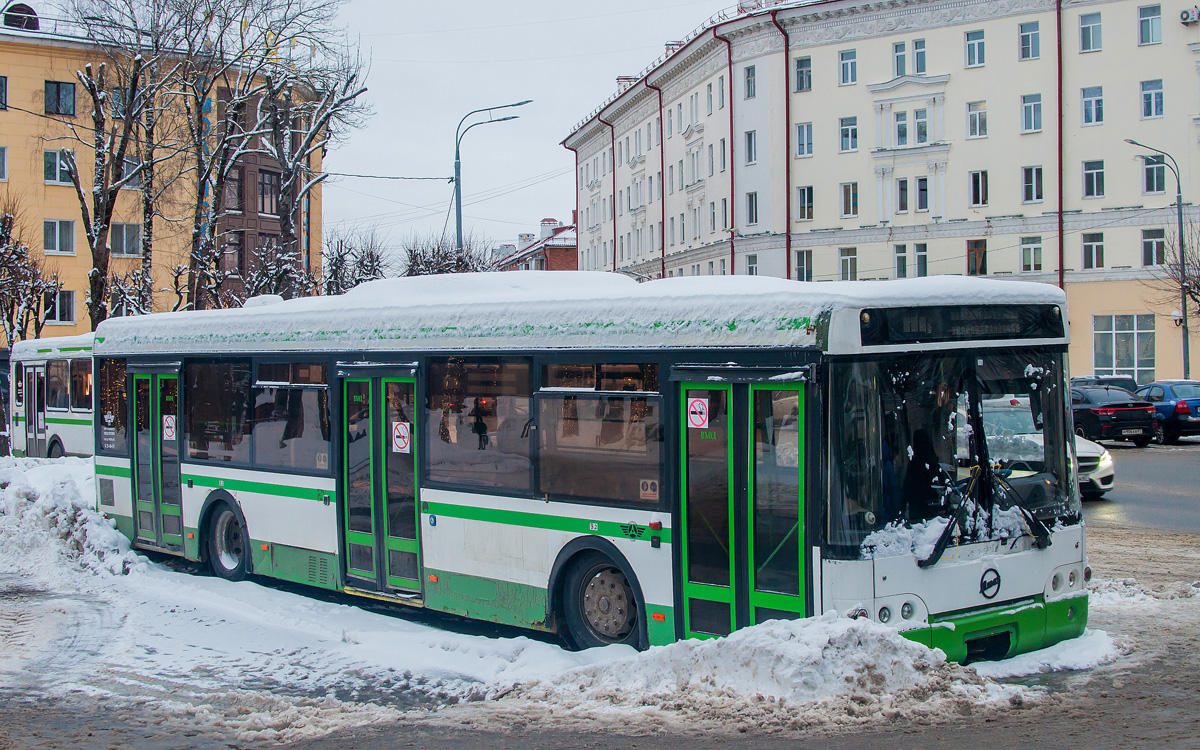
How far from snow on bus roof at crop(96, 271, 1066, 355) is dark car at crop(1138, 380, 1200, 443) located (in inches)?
947

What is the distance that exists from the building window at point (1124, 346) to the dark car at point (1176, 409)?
15900 mm

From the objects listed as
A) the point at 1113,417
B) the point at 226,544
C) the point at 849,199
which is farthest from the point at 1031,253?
the point at 226,544

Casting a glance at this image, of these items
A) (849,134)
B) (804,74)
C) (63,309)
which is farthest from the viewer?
(804,74)

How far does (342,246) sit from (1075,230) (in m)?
29.1

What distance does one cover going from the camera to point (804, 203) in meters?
52.2

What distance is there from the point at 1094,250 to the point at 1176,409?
18.2m

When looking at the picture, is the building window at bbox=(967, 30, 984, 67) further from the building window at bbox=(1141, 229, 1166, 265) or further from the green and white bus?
the green and white bus

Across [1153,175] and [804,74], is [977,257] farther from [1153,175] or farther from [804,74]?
[804,74]

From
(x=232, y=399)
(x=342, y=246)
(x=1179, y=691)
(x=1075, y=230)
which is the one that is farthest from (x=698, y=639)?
(x=1075, y=230)

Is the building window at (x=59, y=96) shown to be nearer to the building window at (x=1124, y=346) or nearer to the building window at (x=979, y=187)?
the building window at (x=979, y=187)

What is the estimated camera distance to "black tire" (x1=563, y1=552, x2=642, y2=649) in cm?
802

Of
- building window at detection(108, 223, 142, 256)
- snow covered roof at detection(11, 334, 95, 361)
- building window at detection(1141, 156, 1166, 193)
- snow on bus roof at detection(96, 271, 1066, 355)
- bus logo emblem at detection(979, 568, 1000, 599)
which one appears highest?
building window at detection(1141, 156, 1166, 193)

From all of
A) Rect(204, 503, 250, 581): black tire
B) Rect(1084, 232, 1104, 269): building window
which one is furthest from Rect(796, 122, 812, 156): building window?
Rect(204, 503, 250, 581): black tire

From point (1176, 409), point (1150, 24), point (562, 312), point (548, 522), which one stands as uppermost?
point (1150, 24)
